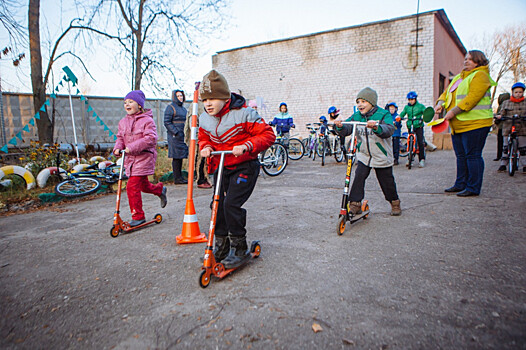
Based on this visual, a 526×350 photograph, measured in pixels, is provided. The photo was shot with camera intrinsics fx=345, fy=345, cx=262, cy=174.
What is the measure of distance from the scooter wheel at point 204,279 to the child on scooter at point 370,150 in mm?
2202

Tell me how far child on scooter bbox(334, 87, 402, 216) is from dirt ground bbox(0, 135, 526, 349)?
37 cm

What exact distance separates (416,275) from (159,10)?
41.3ft

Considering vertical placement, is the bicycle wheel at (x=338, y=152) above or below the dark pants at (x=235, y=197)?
above

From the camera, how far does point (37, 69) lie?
30.7 feet

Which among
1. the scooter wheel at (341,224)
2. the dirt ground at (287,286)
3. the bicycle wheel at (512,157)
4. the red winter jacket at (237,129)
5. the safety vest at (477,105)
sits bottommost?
the dirt ground at (287,286)

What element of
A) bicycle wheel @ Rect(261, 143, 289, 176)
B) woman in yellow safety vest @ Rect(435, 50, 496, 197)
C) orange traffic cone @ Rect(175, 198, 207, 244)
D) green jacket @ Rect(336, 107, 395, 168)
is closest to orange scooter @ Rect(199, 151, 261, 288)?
orange traffic cone @ Rect(175, 198, 207, 244)

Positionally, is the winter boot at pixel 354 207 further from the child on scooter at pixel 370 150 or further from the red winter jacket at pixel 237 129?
the red winter jacket at pixel 237 129

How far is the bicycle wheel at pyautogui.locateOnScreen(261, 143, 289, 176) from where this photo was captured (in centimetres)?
884

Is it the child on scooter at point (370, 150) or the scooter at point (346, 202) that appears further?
the child on scooter at point (370, 150)

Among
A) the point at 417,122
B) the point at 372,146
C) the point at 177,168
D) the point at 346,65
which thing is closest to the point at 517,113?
the point at 417,122

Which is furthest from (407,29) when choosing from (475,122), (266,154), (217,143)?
(217,143)

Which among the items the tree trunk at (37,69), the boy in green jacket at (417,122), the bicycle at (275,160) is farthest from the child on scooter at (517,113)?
the tree trunk at (37,69)

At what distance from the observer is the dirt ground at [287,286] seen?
201cm

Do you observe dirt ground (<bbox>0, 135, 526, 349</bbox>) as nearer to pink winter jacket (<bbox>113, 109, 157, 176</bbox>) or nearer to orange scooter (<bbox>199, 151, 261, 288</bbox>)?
orange scooter (<bbox>199, 151, 261, 288</bbox>)
